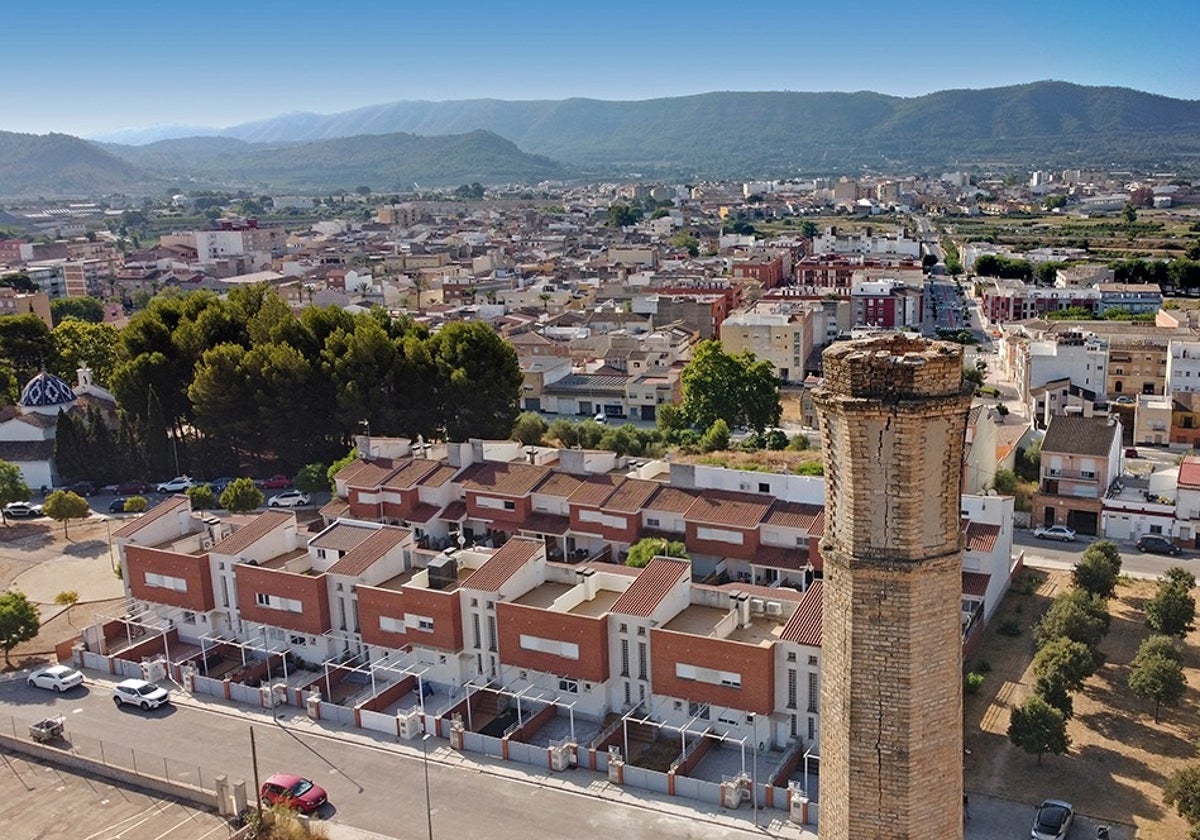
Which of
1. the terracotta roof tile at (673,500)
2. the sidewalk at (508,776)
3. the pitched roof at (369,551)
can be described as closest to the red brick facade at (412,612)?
the pitched roof at (369,551)

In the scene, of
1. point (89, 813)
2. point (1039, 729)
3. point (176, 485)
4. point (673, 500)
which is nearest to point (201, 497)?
point (176, 485)

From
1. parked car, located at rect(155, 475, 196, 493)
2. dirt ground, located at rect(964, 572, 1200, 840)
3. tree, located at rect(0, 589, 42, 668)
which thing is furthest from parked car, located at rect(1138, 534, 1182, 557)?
parked car, located at rect(155, 475, 196, 493)

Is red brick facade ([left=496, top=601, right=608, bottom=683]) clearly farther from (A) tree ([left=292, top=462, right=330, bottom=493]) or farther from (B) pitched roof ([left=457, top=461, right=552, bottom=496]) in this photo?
(A) tree ([left=292, top=462, right=330, bottom=493])

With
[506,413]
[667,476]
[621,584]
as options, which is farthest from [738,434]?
[621,584]

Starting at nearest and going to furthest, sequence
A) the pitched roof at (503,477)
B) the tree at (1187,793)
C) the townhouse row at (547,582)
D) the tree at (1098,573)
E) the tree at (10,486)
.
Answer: the tree at (1187,793)
the townhouse row at (547,582)
the tree at (1098,573)
the pitched roof at (503,477)
the tree at (10,486)

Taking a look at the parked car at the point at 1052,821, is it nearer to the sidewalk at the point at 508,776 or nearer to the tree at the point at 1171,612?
the sidewalk at the point at 508,776

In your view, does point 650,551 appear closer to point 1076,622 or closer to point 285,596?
point 285,596
